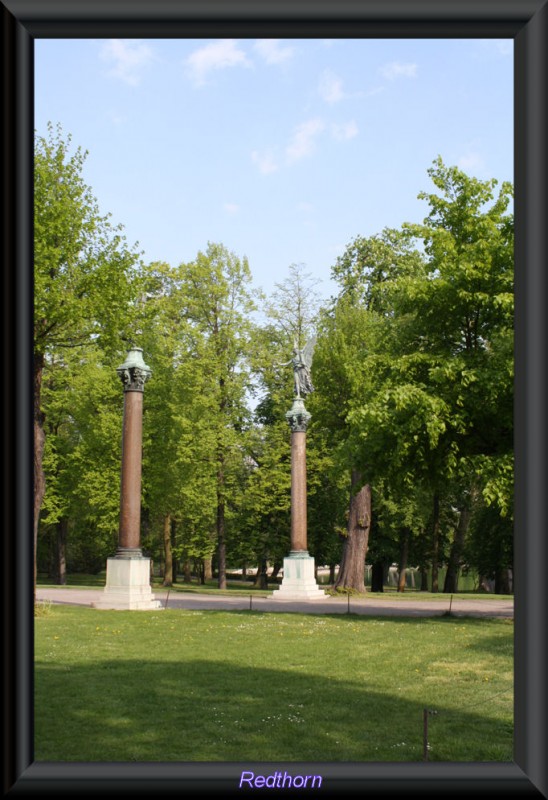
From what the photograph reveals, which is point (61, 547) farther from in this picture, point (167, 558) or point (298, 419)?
point (298, 419)

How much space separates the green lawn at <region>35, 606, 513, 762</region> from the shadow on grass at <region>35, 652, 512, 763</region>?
19mm

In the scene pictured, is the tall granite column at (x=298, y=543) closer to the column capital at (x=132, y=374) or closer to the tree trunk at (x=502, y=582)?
the column capital at (x=132, y=374)

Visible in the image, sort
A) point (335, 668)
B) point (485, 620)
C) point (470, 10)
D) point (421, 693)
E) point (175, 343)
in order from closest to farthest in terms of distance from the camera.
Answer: point (470, 10) → point (421, 693) → point (335, 668) → point (485, 620) → point (175, 343)

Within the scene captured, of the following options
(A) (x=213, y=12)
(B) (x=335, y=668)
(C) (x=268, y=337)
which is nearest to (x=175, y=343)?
(C) (x=268, y=337)

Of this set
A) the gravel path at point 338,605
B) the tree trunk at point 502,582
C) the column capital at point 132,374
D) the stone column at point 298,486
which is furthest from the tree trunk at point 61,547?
the tree trunk at point 502,582

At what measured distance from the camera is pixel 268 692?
36.3ft

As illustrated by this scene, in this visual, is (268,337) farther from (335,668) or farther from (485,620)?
(335,668)

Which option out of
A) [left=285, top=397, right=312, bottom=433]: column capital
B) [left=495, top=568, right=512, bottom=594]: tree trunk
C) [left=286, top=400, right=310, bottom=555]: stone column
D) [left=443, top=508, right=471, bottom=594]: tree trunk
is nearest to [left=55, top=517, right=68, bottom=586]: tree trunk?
[left=286, top=400, right=310, bottom=555]: stone column

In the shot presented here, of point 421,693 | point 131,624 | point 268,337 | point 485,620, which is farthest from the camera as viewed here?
point 268,337

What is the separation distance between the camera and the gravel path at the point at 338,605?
82.1 feet

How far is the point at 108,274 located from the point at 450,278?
9.68 meters

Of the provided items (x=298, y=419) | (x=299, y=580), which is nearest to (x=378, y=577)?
(x=299, y=580)

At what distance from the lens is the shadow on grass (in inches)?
303
